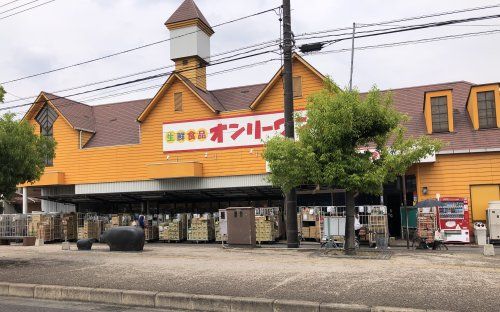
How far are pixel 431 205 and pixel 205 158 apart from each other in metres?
11.1

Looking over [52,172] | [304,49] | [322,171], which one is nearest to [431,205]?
[322,171]

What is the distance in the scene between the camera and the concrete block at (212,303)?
8.15 metres

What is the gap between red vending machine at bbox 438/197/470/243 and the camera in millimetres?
18734

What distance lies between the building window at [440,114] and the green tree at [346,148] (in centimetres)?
707

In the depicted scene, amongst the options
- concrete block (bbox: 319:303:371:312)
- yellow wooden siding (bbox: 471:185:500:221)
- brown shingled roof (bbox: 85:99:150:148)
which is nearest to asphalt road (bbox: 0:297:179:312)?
concrete block (bbox: 319:303:371:312)

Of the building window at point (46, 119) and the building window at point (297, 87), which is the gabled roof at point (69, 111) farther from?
the building window at point (297, 87)

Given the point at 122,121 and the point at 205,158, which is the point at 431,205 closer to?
the point at 205,158

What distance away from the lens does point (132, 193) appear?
24906mm

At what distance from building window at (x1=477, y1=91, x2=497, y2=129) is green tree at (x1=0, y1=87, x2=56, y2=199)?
59.0 ft

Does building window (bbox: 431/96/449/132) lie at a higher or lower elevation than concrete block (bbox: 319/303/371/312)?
higher

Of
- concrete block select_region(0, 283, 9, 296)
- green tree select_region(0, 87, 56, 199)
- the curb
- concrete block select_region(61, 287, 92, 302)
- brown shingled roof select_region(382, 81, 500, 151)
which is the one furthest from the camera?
brown shingled roof select_region(382, 81, 500, 151)

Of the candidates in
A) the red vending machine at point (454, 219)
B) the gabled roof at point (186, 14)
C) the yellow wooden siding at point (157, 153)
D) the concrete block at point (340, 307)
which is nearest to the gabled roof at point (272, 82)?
the yellow wooden siding at point (157, 153)

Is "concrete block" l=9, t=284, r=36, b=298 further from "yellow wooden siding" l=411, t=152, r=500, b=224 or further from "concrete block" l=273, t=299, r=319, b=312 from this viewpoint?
"yellow wooden siding" l=411, t=152, r=500, b=224

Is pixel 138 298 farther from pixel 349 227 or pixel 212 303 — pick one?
pixel 349 227
